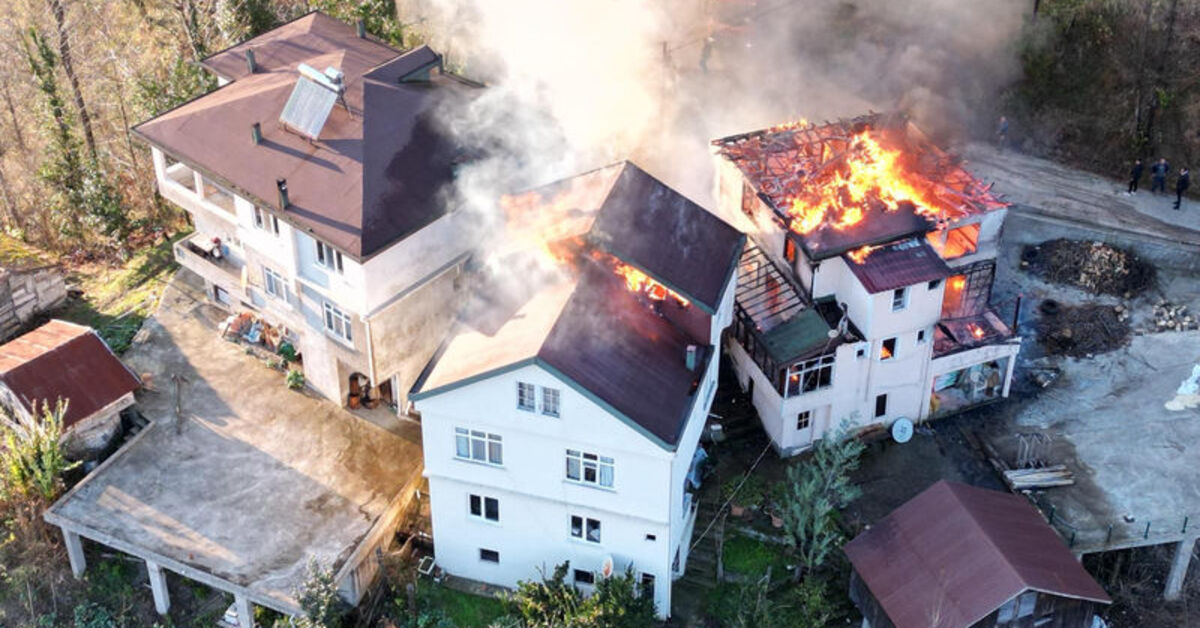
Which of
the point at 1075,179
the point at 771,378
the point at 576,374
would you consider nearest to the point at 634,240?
the point at 576,374

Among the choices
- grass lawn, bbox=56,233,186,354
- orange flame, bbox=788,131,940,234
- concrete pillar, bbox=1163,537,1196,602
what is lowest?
concrete pillar, bbox=1163,537,1196,602

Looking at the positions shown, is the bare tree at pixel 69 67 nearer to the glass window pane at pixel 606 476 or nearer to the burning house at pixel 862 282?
the burning house at pixel 862 282

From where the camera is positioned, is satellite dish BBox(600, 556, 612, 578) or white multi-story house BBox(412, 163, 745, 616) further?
satellite dish BBox(600, 556, 612, 578)

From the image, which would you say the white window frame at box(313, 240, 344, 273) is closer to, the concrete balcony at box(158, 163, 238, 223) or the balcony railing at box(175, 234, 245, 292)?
the concrete balcony at box(158, 163, 238, 223)

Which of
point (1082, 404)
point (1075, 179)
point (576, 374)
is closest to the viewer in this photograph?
point (576, 374)

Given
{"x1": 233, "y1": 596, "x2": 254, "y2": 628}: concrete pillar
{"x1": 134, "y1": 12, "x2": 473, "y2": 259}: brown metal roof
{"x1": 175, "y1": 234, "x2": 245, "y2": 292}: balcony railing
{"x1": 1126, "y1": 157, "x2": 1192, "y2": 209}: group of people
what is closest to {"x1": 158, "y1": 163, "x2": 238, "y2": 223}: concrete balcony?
{"x1": 175, "y1": 234, "x2": 245, "y2": 292}: balcony railing

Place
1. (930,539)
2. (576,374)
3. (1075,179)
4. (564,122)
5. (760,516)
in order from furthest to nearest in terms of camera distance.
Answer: (1075,179) → (564,122) → (760,516) → (930,539) → (576,374)

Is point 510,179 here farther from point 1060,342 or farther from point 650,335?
point 1060,342

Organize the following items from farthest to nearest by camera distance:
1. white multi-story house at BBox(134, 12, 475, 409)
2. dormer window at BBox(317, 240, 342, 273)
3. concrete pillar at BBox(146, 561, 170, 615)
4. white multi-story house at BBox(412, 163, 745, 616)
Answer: dormer window at BBox(317, 240, 342, 273) → white multi-story house at BBox(134, 12, 475, 409) → concrete pillar at BBox(146, 561, 170, 615) → white multi-story house at BBox(412, 163, 745, 616)
